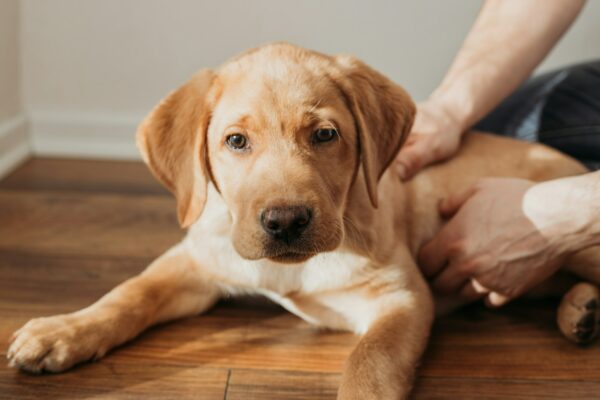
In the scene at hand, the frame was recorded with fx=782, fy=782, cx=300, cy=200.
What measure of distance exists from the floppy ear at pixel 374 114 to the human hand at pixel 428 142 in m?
0.40

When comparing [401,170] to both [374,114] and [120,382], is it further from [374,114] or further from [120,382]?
[120,382]

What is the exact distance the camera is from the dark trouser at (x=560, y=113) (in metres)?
2.83

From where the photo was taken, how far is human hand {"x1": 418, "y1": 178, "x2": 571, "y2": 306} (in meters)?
2.17

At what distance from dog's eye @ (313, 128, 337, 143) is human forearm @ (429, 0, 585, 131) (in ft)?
2.77

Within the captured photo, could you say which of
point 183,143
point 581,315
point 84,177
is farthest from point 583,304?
point 84,177

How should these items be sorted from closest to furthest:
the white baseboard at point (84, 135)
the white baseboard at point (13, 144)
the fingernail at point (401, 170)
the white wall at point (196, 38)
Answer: the fingernail at point (401, 170)
the white baseboard at point (13, 144)
the white wall at point (196, 38)
the white baseboard at point (84, 135)

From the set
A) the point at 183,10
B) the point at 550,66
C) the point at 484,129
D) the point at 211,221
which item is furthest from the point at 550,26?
the point at 183,10

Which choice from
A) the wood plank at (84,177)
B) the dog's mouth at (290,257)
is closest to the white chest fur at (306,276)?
the dog's mouth at (290,257)

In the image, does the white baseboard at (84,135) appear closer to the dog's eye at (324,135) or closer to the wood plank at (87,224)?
the wood plank at (87,224)

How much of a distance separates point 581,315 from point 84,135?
280 cm

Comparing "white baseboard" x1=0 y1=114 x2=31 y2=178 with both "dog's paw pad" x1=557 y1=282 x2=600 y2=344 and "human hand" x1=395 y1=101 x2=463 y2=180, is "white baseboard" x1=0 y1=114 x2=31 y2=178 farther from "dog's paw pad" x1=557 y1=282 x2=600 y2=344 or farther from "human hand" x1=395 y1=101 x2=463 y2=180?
"dog's paw pad" x1=557 y1=282 x2=600 y2=344

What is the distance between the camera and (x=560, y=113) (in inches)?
115

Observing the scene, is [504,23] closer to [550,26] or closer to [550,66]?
[550,26]

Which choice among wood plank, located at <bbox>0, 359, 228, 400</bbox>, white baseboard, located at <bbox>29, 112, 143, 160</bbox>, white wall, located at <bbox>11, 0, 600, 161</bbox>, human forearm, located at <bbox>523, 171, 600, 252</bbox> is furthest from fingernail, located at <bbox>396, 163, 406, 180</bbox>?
white baseboard, located at <bbox>29, 112, 143, 160</bbox>
